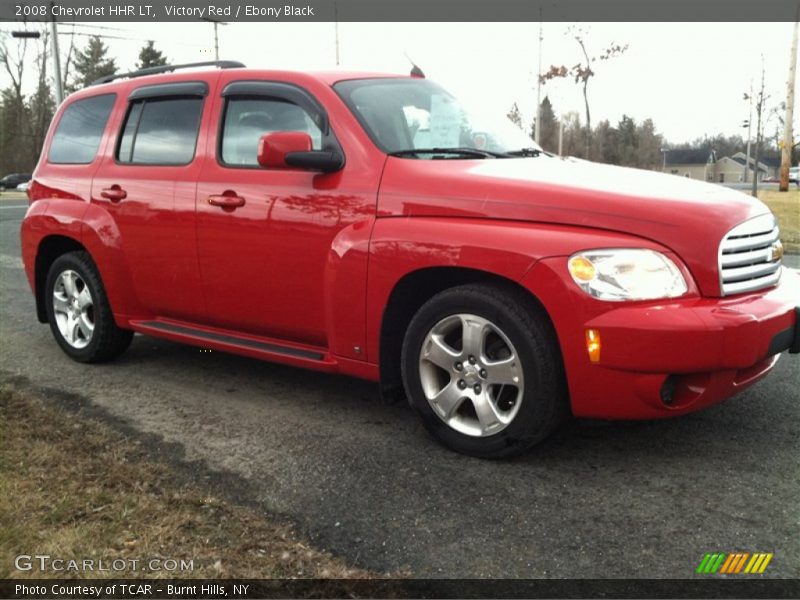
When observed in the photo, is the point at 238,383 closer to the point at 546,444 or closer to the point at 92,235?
the point at 92,235

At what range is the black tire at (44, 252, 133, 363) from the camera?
5336 mm

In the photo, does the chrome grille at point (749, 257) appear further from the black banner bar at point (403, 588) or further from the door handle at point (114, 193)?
the door handle at point (114, 193)

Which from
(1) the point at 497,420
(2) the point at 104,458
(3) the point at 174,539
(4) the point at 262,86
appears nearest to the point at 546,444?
(1) the point at 497,420

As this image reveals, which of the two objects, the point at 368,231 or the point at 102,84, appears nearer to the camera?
the point at 368,231

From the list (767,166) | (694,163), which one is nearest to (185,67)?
(694,163)

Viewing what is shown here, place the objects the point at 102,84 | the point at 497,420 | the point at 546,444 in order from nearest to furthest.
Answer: the point at 497,420 → the point at 546,444 → the point at 102,84

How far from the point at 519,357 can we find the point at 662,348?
0.60 m

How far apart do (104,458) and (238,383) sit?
1435mm

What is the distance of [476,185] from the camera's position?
3.62m

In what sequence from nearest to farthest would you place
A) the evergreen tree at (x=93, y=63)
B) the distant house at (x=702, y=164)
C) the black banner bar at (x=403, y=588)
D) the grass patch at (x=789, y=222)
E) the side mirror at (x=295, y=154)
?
the black banner bar at (x=403, y=588)
the side mirror at (x=295, y=154)
the grass patch at (x=789, y=222)
the evergreen tree at (x=93, y=63)
the distant house at (x=702, y=164)

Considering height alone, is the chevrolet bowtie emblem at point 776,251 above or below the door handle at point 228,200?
below

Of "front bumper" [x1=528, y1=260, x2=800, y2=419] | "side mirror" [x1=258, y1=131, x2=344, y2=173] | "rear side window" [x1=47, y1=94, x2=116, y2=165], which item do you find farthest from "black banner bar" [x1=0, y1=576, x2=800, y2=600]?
"rear side window" [x1=47, y1=94, x2=116, y2=165]

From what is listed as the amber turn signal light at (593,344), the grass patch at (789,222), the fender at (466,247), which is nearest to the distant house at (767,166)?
the grass patch at (789,222)

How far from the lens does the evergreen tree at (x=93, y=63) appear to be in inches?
2516
